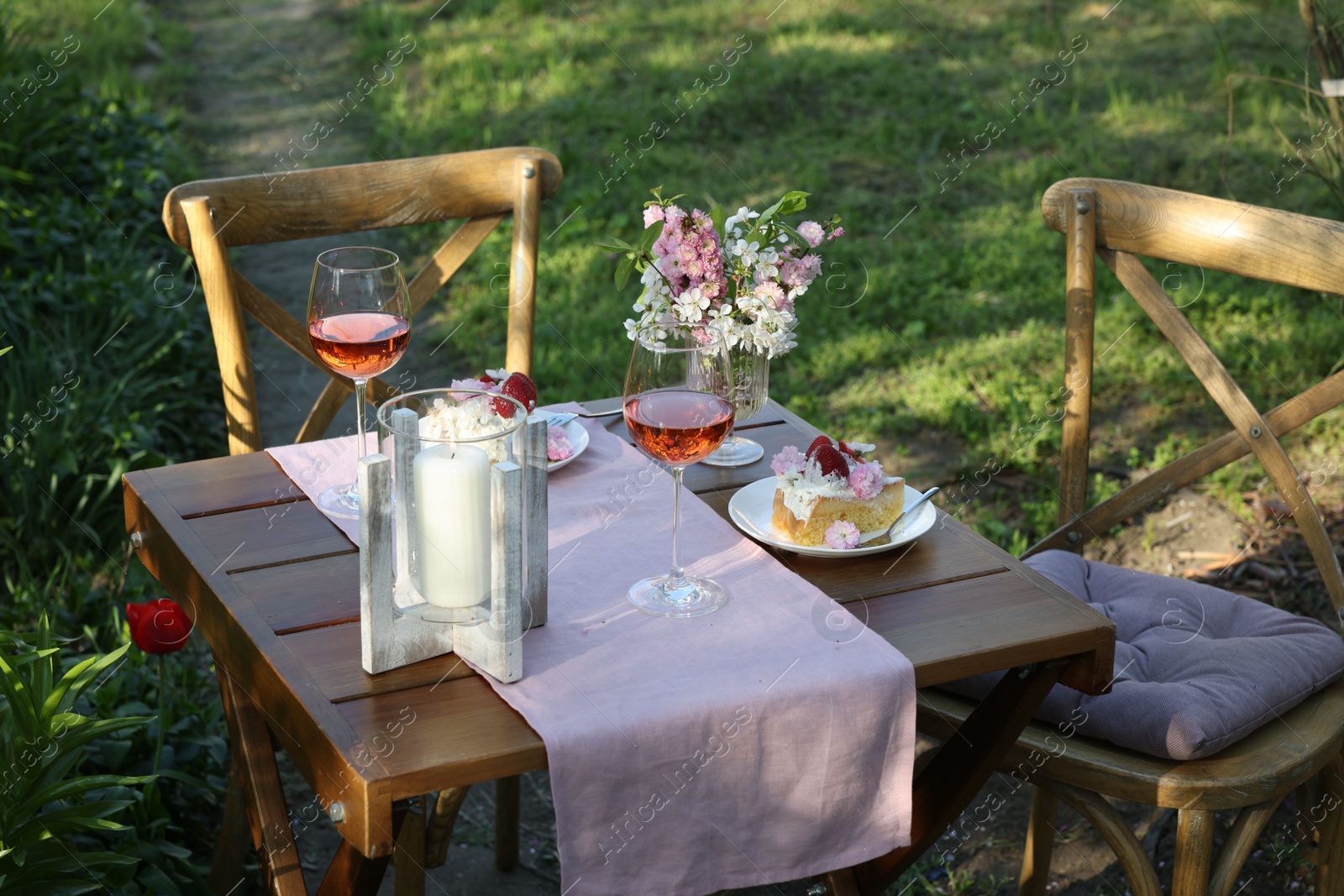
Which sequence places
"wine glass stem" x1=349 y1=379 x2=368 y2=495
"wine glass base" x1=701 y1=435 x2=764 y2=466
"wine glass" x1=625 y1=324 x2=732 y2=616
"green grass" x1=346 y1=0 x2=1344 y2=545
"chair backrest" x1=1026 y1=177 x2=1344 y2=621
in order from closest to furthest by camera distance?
"wine glass" x1=625 y1=324 x2=732 y2=616 < "wine glass stem" x1=349 y1=379 x2=368 y2=495 < "wine glass base" x1=701 y1=435 x2=764 y2=466 < "chair backrest" x1=1026 y1=177 x2=1344 y2=621 < "green grass" x1=346 y1=0 x2=1344 y2=545

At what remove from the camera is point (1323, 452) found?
3.58m

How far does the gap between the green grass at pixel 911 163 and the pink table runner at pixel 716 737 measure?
2040mm

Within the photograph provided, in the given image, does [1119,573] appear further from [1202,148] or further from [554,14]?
[554,14]

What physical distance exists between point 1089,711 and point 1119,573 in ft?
1.55

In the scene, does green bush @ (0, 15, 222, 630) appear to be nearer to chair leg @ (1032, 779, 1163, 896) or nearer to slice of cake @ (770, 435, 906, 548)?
slice of cake @ (770, 435, 906, 548)

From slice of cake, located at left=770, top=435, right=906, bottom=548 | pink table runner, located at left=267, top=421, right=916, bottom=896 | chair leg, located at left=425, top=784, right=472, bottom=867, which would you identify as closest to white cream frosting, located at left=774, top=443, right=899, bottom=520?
slice of cake, located at left=770, top=435, right=906, bottom=548

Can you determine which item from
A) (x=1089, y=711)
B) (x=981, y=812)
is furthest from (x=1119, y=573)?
(x=981, y=812)

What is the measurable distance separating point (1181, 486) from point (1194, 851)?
0.66 metres

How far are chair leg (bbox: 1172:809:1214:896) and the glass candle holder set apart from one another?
961 millimetres

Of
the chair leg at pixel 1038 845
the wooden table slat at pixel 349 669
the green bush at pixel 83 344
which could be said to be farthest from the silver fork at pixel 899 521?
the green bush at pixel 83 344

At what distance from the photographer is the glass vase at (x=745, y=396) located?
1.81 meters

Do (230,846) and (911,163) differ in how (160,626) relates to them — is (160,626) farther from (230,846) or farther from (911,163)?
(911,163)

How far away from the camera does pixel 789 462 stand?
1622 millimetres

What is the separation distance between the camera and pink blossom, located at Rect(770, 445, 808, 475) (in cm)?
161
